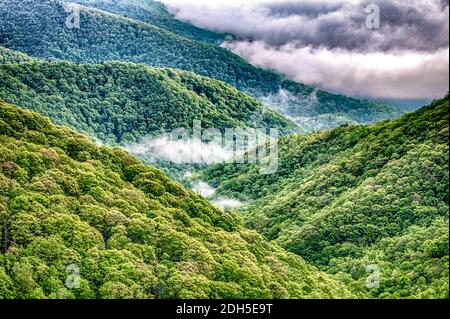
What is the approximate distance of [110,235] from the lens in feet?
185

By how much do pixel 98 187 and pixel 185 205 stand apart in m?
9.44

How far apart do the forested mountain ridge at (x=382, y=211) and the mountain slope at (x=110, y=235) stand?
8670 millimetres

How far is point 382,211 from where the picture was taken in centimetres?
8994

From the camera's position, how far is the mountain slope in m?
50.8

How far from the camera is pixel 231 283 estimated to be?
179 feet

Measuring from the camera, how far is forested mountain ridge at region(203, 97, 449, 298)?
A: 70188 millimetres

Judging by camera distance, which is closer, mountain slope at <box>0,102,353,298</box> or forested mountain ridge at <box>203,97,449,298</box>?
mountain slope at <box>0,102,353,298</box>

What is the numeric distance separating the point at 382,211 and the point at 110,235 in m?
43.8

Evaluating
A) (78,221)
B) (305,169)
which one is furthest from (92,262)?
(305,169)

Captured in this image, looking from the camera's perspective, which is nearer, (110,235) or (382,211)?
(110,235)

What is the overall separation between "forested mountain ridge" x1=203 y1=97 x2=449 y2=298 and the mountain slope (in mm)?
8670

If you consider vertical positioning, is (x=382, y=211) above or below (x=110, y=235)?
above
